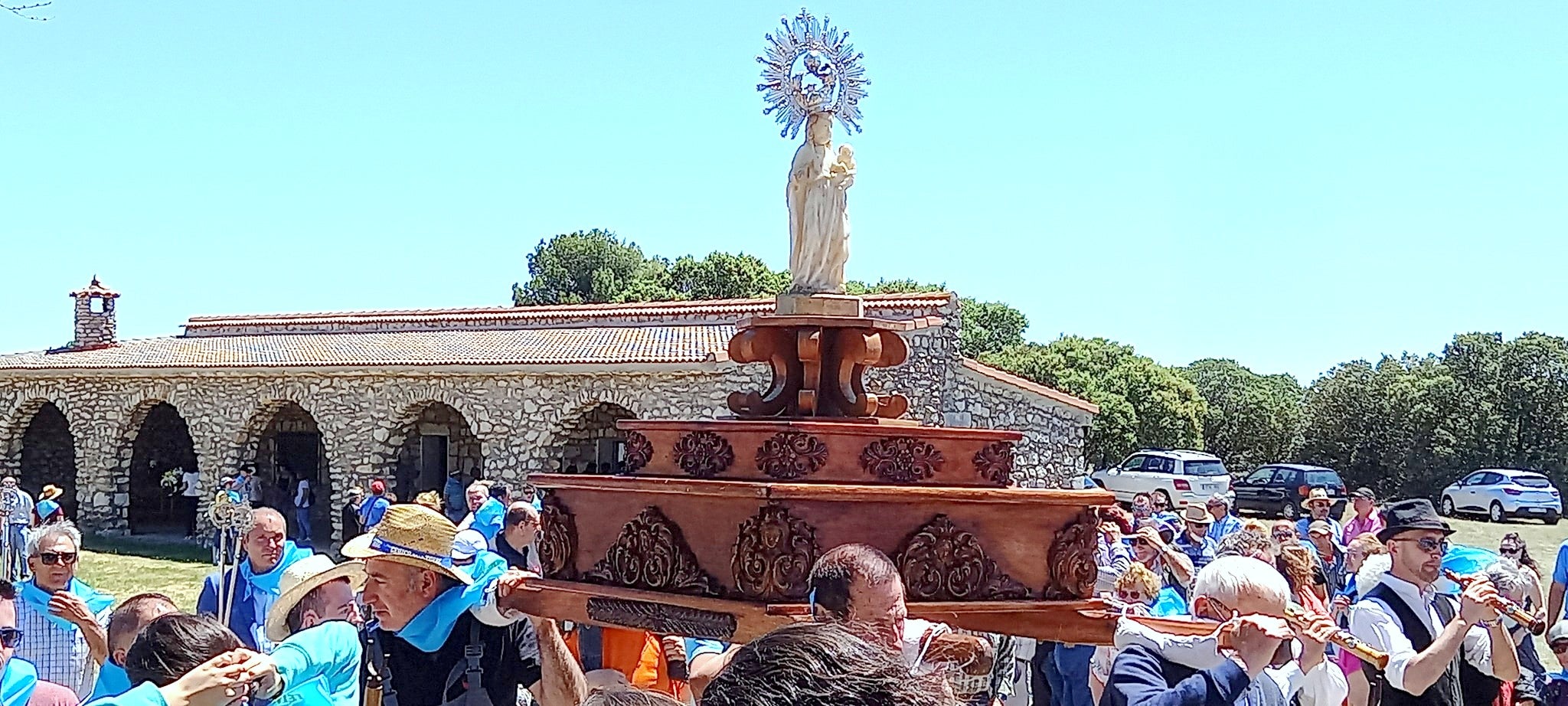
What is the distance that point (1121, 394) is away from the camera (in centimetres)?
3812

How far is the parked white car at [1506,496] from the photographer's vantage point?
2645 cm

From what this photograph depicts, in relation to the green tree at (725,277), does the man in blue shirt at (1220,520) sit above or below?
below

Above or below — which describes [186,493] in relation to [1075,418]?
below

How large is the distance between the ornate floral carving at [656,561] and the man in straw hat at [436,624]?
0.67 metres

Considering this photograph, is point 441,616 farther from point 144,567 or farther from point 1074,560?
point 144,567

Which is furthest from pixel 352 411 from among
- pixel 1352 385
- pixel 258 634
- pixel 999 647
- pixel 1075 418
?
pixel 1352 385

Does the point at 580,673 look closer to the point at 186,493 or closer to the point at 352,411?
the point at 352,411

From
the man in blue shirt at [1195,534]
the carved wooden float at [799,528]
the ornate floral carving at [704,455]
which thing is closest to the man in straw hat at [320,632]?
the carved wooden float at [799,528]

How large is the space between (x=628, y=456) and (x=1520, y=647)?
4.65 m

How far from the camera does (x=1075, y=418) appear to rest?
19.3 m

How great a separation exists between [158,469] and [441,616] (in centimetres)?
2395

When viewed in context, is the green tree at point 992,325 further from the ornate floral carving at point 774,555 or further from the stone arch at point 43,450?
the ornate floral carving at point 774,555

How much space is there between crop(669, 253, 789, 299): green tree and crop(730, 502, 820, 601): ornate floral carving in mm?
43242

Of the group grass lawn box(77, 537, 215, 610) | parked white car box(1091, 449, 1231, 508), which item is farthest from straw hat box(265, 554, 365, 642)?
parked white car box(1091, 449, 1231, 508)
